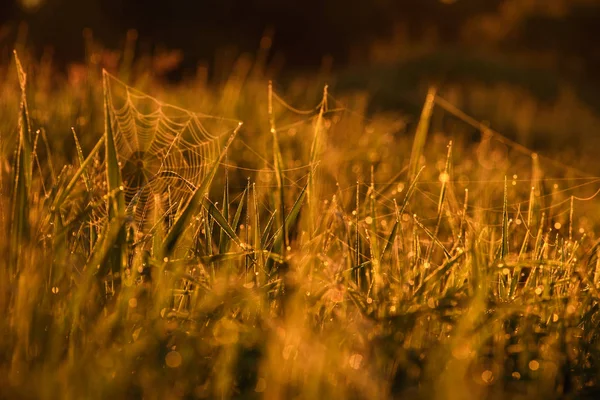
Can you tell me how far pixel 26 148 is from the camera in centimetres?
153

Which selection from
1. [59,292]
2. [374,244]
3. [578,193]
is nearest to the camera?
Result: [59,292]

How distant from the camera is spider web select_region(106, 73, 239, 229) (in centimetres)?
242

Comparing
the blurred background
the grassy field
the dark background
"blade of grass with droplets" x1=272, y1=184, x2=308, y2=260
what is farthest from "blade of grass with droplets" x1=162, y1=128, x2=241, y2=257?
the dark background

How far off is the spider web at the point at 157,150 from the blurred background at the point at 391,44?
1080mm

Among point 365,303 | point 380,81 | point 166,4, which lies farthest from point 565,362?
point 166,4

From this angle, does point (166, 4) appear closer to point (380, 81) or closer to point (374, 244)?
point (380, 81)

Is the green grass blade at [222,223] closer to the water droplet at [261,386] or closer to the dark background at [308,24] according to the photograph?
the water droplet at [261,386]

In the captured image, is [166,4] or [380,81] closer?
[380,81]

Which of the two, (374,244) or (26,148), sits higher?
(26,148)

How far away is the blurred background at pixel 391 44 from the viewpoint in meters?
7.44

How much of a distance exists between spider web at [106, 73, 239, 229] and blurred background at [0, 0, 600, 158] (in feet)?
3.54

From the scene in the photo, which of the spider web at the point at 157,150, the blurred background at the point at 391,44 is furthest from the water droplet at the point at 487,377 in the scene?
the blurred background at the point at 391,44

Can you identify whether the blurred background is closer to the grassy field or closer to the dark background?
the dark background

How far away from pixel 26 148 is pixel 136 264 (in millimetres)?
334
